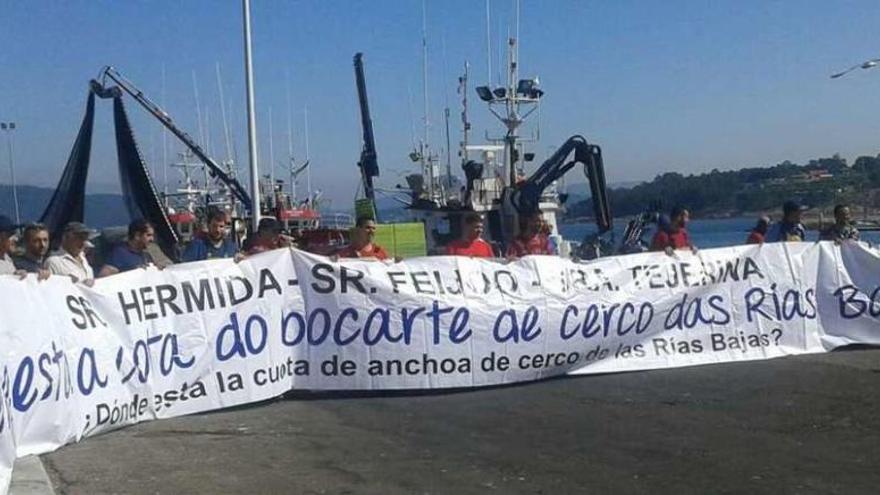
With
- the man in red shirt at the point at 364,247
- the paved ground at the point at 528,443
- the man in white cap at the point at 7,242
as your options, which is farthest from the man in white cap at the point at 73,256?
the man in red shirt at the point at 364,247

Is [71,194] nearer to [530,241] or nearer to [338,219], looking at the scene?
[530,241]

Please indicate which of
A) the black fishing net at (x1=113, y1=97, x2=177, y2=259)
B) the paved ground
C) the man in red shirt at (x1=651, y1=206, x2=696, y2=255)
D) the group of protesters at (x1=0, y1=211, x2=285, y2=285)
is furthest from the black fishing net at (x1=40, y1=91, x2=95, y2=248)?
the man in red shirt at (x1=651, y1=206, x2=696, y2=255)

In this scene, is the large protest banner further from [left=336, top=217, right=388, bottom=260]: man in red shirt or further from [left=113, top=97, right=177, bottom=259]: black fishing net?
[left=113, top=97, right=177, bottom=259]: black fishing net

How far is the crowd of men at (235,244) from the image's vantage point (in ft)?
32.3

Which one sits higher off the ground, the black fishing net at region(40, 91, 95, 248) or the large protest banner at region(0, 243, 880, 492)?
the black fishing net at region(40, 91, 95, 248)

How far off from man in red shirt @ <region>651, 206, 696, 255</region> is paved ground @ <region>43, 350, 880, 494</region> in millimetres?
2149

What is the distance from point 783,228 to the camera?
14.2 m

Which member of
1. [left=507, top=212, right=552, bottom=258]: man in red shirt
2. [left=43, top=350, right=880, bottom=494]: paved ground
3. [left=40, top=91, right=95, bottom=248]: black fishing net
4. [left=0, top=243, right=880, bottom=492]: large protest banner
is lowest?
[left=43, top=350, right=880, bottom=494]: paved ground

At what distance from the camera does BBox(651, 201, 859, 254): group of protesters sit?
13336 millimetres

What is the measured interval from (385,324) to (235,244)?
7.70 feet

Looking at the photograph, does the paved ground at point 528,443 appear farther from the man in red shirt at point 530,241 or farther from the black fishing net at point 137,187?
the black fishing net at point 137,187

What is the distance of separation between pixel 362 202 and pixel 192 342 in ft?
91.3

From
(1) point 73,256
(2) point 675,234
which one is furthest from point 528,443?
(2) point 675,234

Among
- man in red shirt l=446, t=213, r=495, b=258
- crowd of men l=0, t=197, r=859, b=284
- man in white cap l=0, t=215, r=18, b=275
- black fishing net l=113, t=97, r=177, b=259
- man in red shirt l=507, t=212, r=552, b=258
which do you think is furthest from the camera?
black fishing net l=113, t=97, r=177, b=259
